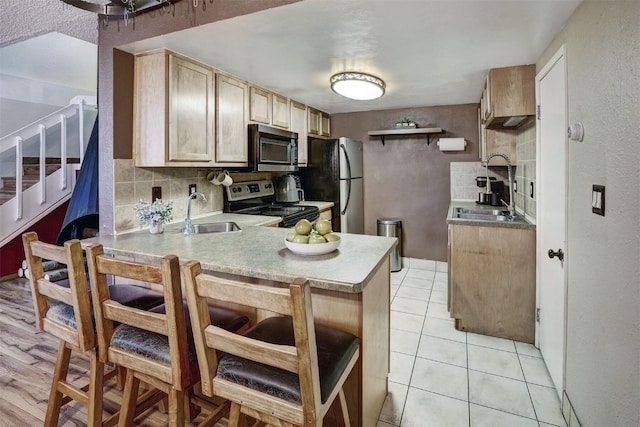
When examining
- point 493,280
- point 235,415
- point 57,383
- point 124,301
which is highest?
point 124,301

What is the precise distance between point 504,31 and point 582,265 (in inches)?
53.3

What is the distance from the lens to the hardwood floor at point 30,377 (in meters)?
1.79

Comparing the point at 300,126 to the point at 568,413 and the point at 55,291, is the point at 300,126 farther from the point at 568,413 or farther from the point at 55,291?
the point at 568,413

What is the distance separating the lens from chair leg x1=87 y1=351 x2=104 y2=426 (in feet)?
4.84

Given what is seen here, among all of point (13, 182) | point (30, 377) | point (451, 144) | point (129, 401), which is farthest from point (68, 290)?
point (13, 182)

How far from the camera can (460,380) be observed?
2100 millimetres

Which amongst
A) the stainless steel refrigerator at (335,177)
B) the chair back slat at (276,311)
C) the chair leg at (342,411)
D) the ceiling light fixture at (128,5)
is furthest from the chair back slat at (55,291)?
the stainless steel refrigerator at (335,177)

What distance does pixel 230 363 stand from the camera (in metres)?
1.15

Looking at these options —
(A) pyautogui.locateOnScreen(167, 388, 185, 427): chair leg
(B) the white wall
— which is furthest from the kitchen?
(A) pyautogui.locateOnScreen(167, 388, 185, 427): chair leg

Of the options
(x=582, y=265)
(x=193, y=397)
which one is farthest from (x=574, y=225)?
(x=193, y=397)

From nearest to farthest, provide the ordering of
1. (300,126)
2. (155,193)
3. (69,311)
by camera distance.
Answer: (69,311) → (155,193) → (300,126)

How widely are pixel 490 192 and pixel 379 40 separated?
2378 mm

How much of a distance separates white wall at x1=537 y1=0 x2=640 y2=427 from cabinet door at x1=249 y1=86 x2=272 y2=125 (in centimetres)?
233

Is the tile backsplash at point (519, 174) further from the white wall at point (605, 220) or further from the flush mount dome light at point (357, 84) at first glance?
the flush mount dome light at point (357, 84)
